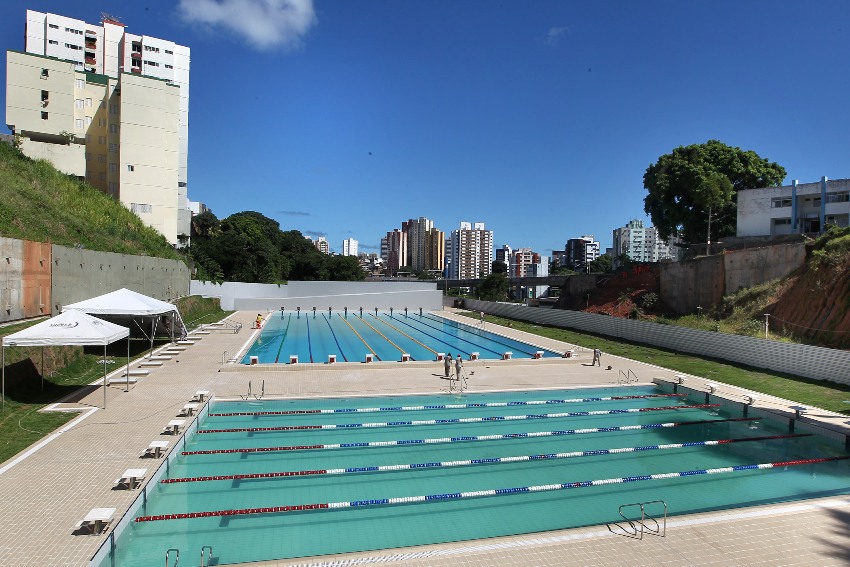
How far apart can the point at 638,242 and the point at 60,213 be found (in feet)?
481

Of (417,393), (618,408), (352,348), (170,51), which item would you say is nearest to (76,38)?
(170,51)

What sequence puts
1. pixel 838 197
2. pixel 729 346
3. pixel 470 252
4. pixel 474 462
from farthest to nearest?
pixel 470 252 → pixel 838 197 → pixel 729 346 → pixel 474 462

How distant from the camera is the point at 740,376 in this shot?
45.6 ft

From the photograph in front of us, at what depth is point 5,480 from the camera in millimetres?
6113

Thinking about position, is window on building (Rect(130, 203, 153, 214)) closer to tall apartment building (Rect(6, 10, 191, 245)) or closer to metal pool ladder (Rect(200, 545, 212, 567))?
tall apartment building (Rect(6, 10, 191, 245))

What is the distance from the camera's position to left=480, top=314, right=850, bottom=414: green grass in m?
11.6

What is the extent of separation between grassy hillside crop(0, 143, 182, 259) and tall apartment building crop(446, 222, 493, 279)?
356 ft

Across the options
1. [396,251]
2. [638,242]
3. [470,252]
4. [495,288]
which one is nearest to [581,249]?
[638,242]

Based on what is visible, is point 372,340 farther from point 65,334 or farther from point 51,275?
point 65,334

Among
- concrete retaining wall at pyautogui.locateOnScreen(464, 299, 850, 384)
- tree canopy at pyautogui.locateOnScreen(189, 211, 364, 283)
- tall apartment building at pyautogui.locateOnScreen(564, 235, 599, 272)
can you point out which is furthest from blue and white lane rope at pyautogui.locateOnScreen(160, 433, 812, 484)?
tall apartment building at pyautogui.locateOnScreen(564, 235, 599, 272)

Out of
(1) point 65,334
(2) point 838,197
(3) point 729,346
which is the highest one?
(2) point 838,197

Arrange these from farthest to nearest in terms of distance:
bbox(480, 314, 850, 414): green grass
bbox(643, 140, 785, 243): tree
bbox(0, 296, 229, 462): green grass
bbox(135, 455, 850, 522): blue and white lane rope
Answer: bbox(643, 140, 785, 243): tree, bbox(480, 314, 850, 414): green grass, bbox(0, 296, 229, 462): green grass, bbox(135, 455, 850, 522): blue and white lane rope

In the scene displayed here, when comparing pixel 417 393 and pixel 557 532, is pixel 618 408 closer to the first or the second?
pixel 417 393

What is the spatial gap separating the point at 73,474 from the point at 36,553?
6.49 feet
